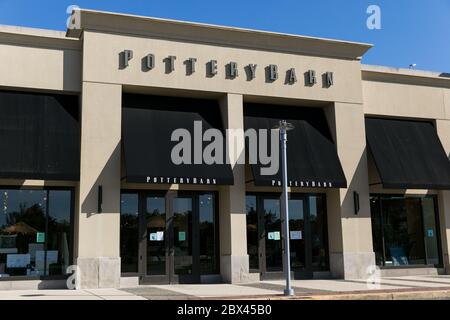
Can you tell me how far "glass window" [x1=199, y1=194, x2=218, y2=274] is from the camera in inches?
722

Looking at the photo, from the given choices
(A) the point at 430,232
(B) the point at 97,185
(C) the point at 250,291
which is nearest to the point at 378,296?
(C) the point at 250,291

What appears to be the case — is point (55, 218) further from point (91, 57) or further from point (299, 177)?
point (299, 177)

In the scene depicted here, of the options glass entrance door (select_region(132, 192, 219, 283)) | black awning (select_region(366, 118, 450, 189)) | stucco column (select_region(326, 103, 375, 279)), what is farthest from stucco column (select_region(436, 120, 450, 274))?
glass entrance door (select_region(132, 192, 219, 283))

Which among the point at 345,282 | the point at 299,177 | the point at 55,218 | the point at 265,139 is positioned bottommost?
the point at 345,282

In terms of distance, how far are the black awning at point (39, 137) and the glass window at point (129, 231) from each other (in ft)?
6.50

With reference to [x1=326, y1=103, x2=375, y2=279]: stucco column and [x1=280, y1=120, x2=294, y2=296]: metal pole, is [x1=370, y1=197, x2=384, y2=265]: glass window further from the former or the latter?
[x1=280, y1=120, x2=294, y2=296]: metal pole

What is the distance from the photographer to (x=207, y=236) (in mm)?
18516

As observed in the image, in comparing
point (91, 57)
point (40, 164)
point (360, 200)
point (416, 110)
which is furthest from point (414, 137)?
point (40, 164)

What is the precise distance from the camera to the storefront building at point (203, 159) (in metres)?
16.5

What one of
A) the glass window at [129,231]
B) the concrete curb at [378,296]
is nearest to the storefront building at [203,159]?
the glass window at [129,231]

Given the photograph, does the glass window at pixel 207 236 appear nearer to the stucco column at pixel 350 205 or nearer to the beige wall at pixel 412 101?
the stucco column at pixel 350 205

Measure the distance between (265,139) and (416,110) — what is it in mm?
6731

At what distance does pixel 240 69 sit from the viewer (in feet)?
62.3
